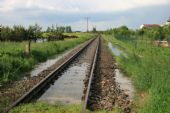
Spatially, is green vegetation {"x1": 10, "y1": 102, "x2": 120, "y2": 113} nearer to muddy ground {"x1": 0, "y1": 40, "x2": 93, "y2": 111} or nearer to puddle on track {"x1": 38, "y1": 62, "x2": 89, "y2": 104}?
muddy ground {"x1": 0, "y1": 40, "x2": 93, "y2": 111}

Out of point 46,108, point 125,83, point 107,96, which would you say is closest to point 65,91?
point 107,96

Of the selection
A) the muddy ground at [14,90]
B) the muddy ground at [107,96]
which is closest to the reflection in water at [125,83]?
the muddy ground at [107,96]

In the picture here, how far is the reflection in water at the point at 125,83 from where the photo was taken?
513 inches

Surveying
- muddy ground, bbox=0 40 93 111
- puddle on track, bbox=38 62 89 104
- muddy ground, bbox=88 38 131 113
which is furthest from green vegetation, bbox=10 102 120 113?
puddle on track, bbox=38 62 89 104

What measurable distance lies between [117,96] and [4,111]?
14.6 ft

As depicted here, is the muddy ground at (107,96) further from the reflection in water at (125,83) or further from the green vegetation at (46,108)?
the green vegetation at (46,108)

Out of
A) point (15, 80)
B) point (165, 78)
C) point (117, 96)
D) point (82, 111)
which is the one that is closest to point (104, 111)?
point (82, 111)

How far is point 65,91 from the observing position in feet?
41.9

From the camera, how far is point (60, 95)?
1189cm

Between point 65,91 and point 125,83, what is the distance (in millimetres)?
3591

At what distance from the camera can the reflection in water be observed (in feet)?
42.8

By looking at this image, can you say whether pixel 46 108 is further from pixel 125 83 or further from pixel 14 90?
pixel 125 83

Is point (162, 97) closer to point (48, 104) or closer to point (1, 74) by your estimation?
point (48, 104)

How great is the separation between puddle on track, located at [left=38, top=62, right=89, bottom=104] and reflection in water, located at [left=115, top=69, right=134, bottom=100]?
5.50ft
